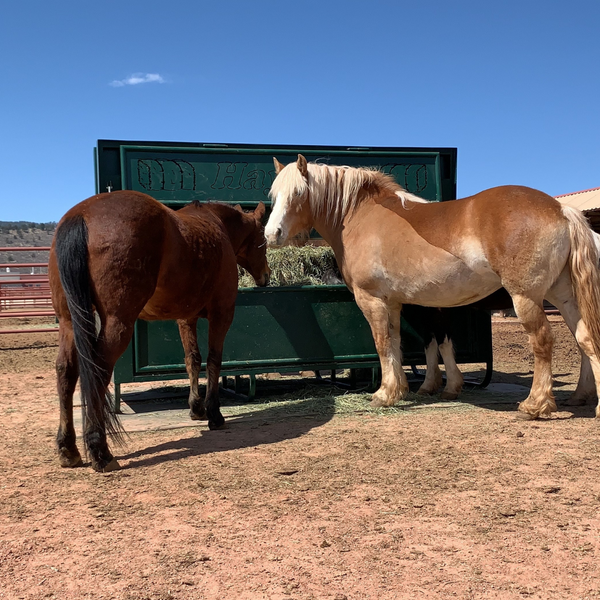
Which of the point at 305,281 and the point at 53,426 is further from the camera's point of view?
the point at 305,281

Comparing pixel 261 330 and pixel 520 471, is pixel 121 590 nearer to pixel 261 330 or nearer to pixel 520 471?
pixel 520 471

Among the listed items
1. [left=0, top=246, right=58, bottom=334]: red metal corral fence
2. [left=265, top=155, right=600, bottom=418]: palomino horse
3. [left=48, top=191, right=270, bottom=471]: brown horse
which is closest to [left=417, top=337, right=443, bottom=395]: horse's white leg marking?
[left=265, top=155, right=600, bottom=418]: palomino horse

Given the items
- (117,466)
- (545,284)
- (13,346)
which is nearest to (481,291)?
(545,284)

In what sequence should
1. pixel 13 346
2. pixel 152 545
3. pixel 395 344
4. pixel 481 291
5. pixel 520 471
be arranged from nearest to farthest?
pixel 152 545, pixel 520 471, pixel 481 291, pixel 395 344, pixel 13 346

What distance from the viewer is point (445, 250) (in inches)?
206

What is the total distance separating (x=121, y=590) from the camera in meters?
2.28

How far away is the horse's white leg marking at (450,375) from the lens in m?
6.21

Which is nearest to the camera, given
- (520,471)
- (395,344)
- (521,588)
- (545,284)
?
(521,588)

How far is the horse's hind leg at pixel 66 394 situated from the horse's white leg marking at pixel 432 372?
3.70 m

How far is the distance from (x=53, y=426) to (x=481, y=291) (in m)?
3.99

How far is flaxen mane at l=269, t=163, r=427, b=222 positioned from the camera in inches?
239

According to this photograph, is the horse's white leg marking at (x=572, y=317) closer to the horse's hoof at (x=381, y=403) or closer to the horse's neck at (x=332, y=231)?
the horse's hoof at (x=381, y=403)

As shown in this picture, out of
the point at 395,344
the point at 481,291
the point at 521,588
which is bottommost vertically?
the point at 521,588

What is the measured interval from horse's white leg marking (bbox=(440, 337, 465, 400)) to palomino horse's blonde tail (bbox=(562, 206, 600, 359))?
1.54 meters
